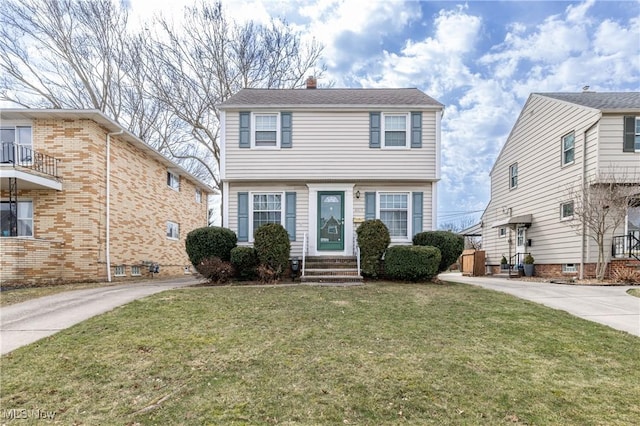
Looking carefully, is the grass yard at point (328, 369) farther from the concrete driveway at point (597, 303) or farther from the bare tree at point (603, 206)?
the bare tree at point (603, 206)

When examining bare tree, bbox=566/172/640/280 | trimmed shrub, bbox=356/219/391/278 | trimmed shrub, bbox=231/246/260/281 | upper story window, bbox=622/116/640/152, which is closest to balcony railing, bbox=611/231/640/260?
bare tree, bbox=566/172/640/280

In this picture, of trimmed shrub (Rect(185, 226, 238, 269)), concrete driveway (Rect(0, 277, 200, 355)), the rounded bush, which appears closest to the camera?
concrete driveway (Rect(0, 277, 200, 355))

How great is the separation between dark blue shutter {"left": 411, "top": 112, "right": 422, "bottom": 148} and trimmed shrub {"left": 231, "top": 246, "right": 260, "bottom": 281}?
645 cm

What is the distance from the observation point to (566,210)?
1221cm

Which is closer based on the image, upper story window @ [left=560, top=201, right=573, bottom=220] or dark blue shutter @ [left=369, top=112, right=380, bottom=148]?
dark blue shutter @ [left=369, top=112, right=380, bottom=148]

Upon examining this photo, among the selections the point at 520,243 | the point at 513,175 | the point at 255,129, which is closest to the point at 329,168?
the point at 255,129

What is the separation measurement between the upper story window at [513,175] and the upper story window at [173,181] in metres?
17.2

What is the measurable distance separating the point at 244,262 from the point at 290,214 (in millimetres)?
2487

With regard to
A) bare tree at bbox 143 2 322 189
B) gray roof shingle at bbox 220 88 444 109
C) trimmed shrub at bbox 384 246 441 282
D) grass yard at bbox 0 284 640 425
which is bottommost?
grass yard at bbox 0 284 640 425

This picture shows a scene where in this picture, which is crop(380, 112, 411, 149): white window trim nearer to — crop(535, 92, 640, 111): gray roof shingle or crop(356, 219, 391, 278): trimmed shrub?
crop(356, 219, 391, 278): trimmed shrub

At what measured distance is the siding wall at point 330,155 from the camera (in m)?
11.0

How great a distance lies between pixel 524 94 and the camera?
1569 cm

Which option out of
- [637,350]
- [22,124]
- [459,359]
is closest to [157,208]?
[22,124]

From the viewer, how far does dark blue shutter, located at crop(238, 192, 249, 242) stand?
1103 cm
